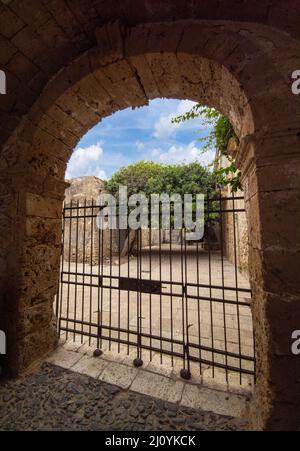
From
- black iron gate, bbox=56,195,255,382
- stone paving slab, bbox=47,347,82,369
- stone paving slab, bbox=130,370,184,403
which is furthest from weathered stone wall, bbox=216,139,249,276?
stone paving slab, bbox=47,347,82,369

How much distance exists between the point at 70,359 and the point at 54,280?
1.03m

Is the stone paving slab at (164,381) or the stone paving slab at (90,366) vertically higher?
the stone paving slab at (164,381)

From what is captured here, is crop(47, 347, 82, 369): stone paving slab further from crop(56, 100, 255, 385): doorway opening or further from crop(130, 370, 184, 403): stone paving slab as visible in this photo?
crop(130, 370, 184, 403): stone paving slab

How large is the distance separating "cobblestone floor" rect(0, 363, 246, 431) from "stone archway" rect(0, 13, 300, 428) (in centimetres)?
32

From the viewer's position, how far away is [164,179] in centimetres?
1155

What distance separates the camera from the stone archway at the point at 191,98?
4.66 ft

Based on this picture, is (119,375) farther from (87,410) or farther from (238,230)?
(238,230)

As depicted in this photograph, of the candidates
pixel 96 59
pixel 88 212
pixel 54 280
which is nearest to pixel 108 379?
pixel 54 280

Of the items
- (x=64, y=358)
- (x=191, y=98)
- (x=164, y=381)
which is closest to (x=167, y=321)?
(x=164, y=381)

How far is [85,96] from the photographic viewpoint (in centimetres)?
237

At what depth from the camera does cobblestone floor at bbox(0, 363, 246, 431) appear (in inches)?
67.9

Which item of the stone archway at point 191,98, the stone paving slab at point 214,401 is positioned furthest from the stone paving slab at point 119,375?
the stone archway at point 191,98

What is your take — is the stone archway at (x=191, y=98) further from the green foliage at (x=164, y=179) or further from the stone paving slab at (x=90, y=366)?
the green foliage at (x=164, y=179)

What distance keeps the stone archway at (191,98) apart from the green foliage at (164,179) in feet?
28.8
